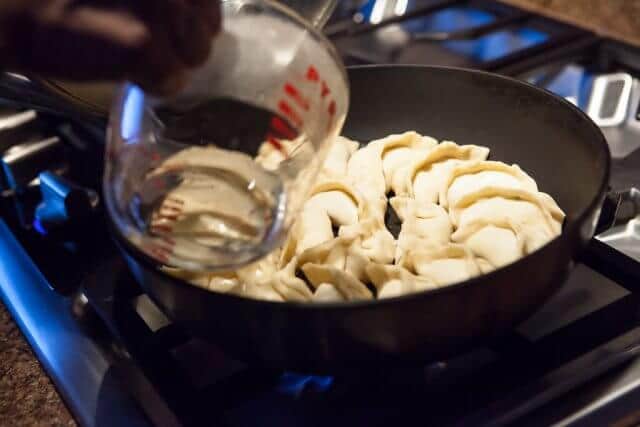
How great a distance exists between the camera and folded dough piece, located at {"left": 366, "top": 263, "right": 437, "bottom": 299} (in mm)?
526

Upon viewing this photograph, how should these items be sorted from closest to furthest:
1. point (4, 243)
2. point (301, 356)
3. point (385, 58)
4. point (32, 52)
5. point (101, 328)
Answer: point (32, 52) → point (301, 356) → point (101, 328) → point (4, 243) → point (385, 58)

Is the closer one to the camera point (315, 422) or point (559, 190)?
point (315, 422)

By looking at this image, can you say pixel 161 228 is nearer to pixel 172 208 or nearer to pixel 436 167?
pixel 172 208

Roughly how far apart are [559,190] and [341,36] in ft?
1.65

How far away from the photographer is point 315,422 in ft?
1.78

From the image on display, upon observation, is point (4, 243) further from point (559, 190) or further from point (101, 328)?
point (559, 190)

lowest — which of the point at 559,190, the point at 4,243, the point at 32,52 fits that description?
the point at 4,243

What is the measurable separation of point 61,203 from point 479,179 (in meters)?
0.41

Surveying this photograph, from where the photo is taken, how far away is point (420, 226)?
630mm

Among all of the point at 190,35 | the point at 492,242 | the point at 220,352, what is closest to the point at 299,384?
the point at 220,352

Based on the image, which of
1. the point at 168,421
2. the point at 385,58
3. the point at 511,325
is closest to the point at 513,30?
the point at 385,58

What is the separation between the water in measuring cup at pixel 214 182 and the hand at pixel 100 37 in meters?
0.11

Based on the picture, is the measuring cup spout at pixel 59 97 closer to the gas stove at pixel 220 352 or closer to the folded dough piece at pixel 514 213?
the gas stove at pixel 220 352

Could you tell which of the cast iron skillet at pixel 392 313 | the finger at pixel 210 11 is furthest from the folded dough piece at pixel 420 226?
the finger at pixel 210 11
